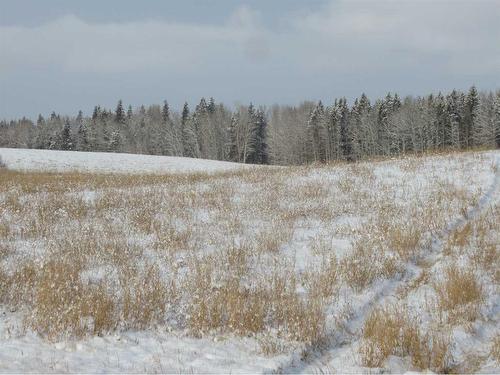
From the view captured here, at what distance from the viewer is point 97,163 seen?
35.2 meters

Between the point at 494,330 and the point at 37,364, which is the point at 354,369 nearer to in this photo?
the point at 494,330

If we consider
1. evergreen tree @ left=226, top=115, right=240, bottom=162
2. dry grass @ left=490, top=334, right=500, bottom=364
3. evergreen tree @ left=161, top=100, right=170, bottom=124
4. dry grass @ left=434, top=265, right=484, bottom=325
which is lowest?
dry grass @ left=490, top=334, right=500, bottom=364

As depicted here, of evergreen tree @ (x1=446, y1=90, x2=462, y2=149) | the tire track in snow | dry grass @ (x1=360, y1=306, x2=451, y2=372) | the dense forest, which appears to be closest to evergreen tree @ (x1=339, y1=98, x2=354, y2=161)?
the dense forest

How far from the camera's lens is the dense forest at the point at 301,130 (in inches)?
2566

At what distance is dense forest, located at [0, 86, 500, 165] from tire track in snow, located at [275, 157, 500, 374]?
54.4 metres

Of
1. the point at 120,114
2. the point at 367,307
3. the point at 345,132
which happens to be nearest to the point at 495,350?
the point at 367,307

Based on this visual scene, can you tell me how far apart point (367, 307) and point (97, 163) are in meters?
33.5

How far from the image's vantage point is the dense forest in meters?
65.2

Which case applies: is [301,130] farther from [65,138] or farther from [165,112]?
[65,138]

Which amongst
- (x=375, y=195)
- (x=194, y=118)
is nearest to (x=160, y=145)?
(x=194, y=118)

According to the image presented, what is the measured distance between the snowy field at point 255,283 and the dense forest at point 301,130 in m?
54.3

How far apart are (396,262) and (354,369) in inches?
120

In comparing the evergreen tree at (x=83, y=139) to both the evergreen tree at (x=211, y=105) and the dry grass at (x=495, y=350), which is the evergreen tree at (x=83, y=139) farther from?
the dry grass at (x=495, y=350)

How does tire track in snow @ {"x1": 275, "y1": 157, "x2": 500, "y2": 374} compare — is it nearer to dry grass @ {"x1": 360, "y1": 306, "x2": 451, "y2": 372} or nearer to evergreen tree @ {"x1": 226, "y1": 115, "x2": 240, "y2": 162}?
dry grass @ {"x1": 360, "y1": 306, "x2": 451, "y2": 372}
